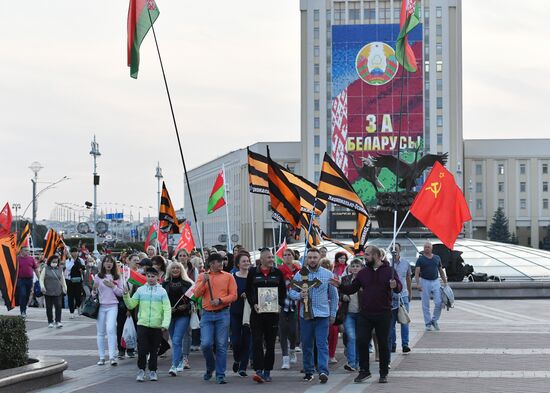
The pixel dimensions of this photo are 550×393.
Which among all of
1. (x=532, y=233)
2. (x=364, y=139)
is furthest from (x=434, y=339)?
(x=532, y=233)

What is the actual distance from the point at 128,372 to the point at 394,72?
93.5 metres

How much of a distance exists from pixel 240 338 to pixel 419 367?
237 centimetres

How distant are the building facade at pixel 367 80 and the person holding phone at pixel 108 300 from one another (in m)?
89.0

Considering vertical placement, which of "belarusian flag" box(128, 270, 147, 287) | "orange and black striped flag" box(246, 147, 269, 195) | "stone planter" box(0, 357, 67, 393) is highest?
"orange and black striped flag" box(246, 147, 269, 195)

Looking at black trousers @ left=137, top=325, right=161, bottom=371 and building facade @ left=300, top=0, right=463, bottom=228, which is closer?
black trousers @ left=137, top=325, right=161, bottom=371

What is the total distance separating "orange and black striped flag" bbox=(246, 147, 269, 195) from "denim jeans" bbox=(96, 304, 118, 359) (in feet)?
12.8

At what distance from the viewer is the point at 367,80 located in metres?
105

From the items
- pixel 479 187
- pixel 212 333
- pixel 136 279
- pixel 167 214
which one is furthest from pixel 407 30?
pixel 479 187

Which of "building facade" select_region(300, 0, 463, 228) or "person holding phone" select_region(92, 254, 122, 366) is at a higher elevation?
"building facade" select_region(300, 0, 463, 228)

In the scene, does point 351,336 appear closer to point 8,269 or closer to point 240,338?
point 240,338

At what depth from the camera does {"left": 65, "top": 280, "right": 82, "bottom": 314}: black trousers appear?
2503 centimetres

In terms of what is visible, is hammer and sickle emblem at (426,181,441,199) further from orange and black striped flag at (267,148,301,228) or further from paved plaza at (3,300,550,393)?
paved plaza at (3,300,550,393)

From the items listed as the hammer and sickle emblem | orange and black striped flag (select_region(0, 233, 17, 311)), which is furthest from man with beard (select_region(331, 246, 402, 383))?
orange and black striped flag (select_region(0, 233, 17, 311))

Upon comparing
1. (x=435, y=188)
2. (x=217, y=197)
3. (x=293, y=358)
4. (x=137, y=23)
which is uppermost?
(x=137, y=23)
